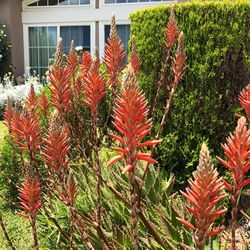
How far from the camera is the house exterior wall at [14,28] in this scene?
16.7 meters

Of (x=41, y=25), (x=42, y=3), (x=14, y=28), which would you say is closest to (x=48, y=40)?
Result: (x=41, y=25)

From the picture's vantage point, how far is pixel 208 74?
5.11 meters

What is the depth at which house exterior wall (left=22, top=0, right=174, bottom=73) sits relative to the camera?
15.6 m

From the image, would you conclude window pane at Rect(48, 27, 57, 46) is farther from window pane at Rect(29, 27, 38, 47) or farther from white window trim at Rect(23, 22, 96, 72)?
window pane at Rect(29, 27, 38, 47)

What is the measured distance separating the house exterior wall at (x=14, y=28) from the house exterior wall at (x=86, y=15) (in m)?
0.20

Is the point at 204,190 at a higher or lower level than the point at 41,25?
lower

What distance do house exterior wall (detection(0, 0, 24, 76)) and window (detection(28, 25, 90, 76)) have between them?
17.4 inches

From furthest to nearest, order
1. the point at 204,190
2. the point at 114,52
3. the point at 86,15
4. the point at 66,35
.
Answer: the point at 66,35 → the point at 86,15 → the point at 114,52 → the point at 204,190

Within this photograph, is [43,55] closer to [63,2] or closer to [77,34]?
[77,34]

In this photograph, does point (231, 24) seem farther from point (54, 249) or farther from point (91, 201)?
point (54, 249)

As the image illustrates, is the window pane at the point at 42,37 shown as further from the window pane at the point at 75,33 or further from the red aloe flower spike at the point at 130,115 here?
the red aloe flower spike at the point at 130,115

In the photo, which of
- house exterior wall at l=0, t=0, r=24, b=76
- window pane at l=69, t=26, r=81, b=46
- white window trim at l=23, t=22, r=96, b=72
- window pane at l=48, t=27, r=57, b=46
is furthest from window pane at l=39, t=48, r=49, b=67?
window pane at l=69, t=26, r=81, b=46

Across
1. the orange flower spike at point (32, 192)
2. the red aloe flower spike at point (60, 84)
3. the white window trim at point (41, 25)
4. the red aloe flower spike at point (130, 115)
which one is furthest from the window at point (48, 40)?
the red aloe flower spike at point (130, 115)

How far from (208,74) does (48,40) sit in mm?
13115
